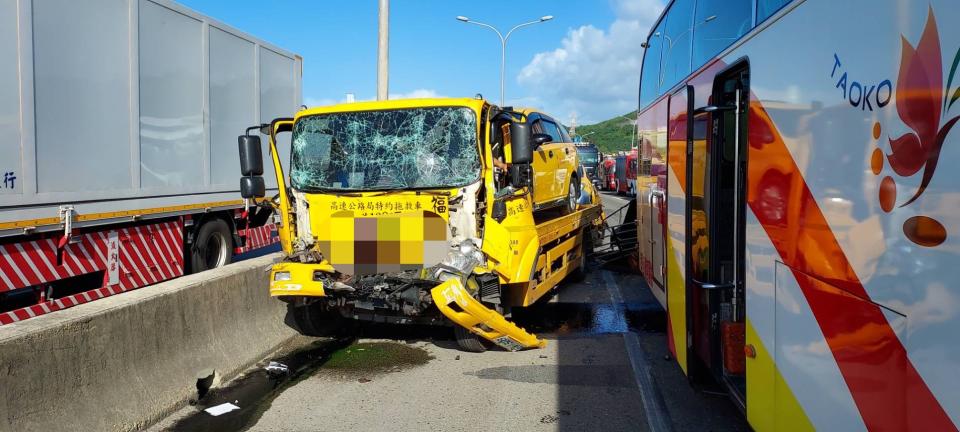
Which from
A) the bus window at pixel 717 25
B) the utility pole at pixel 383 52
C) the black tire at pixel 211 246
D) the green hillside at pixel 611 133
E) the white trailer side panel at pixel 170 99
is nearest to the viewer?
the bus window at pixel 717 25

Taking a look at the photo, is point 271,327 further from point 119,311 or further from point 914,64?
point 914,64

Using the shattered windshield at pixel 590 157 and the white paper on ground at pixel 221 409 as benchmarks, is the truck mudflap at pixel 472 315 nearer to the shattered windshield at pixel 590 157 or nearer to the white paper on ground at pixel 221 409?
the white paper on ground at pixel 221 409

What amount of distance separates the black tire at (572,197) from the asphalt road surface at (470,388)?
2.59 metres

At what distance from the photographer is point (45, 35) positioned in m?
5.96

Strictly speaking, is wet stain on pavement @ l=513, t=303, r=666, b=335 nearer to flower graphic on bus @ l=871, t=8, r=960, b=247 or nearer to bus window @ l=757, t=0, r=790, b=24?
bus window @ l=757, t=0, r=790, b=24

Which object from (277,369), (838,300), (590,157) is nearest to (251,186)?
(277,369)

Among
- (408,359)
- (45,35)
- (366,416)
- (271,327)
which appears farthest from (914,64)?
(45,35)

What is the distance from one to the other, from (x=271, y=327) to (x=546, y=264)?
2.99m

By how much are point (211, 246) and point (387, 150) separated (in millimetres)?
4495

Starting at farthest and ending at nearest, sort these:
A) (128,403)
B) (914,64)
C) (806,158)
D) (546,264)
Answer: (546,264) < (128,403) < (806,158) < (914,64)

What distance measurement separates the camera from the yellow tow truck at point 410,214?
5.73 metres

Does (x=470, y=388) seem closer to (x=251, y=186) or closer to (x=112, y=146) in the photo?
(x=251, y=186)

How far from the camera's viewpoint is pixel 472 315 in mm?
5473

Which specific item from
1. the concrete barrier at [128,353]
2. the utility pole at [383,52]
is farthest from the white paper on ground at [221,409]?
the utility pole at [383,52]
